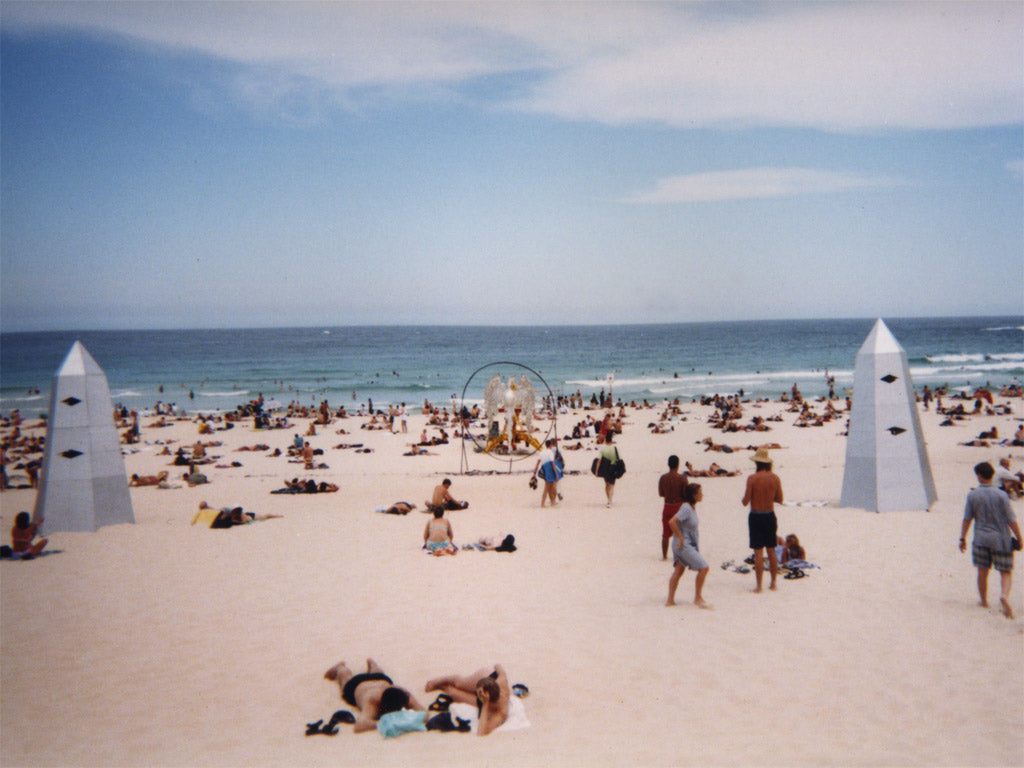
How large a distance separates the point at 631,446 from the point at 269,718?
1841 cm

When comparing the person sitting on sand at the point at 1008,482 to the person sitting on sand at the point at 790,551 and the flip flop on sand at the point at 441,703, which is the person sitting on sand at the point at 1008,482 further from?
the flip flop on sand at the point at 441,703

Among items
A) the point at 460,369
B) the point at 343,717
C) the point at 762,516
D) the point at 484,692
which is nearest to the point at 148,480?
the point at 343,717

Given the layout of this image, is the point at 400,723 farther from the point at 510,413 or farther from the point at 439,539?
the point at 510,413

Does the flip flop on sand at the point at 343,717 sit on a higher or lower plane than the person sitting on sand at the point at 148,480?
higher

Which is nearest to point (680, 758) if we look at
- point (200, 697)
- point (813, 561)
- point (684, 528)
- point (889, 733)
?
point (889, 733)

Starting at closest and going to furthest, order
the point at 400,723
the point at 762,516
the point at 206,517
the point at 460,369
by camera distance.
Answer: the point at 400,723 → the point at 762,516 → the point at 206,517 → the point at 460,369

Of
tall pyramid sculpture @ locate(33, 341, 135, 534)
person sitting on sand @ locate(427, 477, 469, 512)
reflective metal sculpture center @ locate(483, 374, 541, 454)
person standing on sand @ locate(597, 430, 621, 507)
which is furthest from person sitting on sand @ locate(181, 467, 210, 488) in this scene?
person standing on sand @ locate(597, 430, 621, 507)

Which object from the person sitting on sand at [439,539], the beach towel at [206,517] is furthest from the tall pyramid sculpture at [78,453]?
the person sitting on sand at [439,539]

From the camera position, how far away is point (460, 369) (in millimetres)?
66688

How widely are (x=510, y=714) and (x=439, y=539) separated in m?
4.89

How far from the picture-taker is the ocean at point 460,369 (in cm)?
4397

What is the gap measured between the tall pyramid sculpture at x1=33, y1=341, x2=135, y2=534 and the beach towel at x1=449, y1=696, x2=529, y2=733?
798 centimetres

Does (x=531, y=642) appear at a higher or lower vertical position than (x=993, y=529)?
lower

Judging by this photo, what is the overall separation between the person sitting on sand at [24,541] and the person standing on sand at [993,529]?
1089cm
